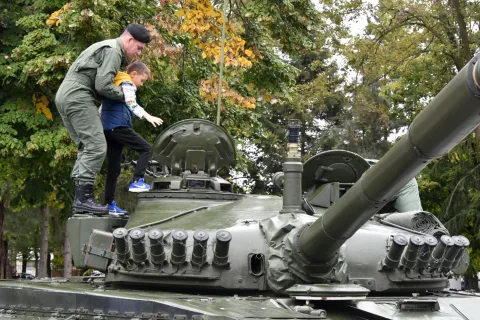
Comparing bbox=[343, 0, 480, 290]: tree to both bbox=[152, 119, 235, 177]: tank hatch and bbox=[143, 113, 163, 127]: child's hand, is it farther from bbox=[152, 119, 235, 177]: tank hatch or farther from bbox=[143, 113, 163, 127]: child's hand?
bbox=[143, 113, 163, 127]: child's hand

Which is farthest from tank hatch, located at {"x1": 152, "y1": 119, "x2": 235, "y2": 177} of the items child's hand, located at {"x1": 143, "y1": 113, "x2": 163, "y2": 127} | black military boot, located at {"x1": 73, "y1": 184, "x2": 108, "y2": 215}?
black military boot, located at {"x1": 73, "y1": 184, "x2": 108, "y2": 215}

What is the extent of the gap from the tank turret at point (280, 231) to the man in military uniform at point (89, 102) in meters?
0.43

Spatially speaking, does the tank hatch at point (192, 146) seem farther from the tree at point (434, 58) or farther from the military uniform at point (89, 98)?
the tree at point (434, 58)

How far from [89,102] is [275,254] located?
2.84m

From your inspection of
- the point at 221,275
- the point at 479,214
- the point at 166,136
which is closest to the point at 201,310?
the point at 221,275

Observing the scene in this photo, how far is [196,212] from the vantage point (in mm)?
9156

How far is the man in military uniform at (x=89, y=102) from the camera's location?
8961 millimetres

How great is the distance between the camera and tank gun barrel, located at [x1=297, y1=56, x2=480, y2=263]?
504cm

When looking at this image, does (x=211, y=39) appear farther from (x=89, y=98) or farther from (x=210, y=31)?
(x=89, y=98)

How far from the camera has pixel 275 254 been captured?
7.75m

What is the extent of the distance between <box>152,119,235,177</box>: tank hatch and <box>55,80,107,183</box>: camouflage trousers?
4.01ft

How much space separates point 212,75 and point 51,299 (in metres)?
13.3

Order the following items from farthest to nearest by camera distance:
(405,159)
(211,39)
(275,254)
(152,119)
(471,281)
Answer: (471,281), (211,39), (152,119), (275,254), (405,159)

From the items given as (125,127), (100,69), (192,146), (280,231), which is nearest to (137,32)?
(100,69)
